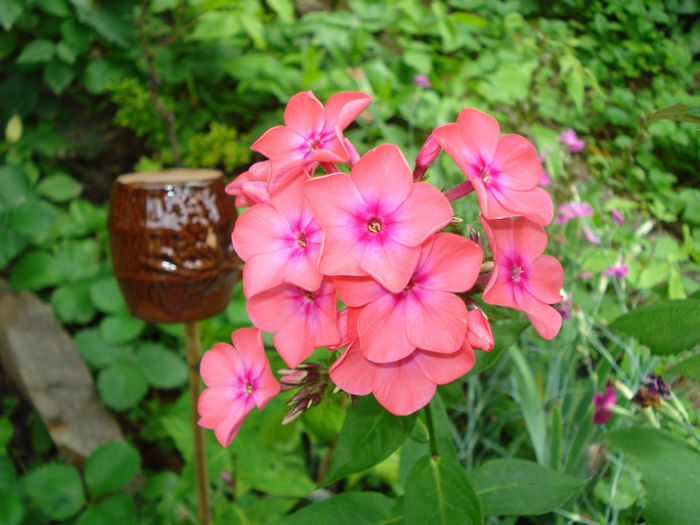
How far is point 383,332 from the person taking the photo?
38 cm

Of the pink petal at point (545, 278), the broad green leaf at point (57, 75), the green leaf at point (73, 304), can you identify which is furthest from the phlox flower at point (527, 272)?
the broad green leaf at point (57, 75)

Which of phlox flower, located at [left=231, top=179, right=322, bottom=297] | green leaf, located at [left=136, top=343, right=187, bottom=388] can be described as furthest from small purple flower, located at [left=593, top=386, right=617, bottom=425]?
green leaf, located at [left=136, top=343, right=187, bottom=388]

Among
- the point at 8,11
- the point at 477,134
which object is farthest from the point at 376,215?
the point at 8,11

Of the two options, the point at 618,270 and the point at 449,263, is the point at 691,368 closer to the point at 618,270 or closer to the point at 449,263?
the point at 449,263

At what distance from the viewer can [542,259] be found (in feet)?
1.43

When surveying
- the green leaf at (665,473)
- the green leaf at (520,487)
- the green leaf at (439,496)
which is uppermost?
the green leaf at (439,496)

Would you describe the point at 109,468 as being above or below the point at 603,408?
below

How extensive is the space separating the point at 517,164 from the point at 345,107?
0.50ft

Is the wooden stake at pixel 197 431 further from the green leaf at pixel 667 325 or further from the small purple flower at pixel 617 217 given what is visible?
the small purple flower at pixel 617 217

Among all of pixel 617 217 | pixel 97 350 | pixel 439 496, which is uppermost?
pixel 439 496

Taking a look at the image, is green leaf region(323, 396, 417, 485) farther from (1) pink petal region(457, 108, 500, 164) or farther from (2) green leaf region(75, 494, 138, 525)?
(2) green leaf region(75, 494, 138, 525)

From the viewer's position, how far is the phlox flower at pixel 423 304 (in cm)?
37

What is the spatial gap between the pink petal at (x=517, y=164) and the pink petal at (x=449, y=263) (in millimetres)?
80

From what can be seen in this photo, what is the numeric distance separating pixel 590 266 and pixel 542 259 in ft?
2.69
